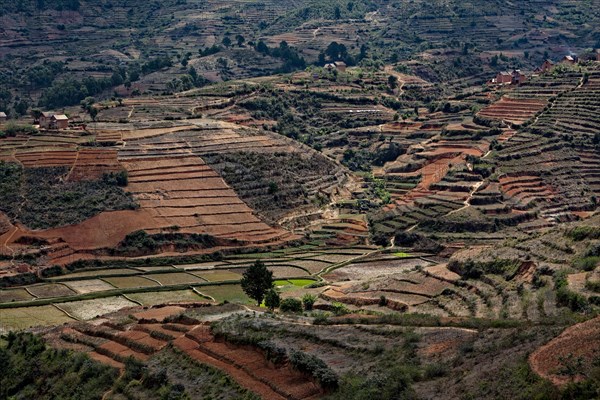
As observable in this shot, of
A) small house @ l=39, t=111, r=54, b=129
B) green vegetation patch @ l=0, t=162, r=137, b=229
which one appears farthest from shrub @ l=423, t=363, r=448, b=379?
small house @ l=39, t=111, r=54, b=129

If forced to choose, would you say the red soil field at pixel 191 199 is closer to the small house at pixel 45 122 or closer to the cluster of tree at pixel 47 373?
the small house at pixel 45 122

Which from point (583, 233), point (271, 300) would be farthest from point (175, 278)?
point (583, 233)

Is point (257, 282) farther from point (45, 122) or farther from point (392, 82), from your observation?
point (392, 82)

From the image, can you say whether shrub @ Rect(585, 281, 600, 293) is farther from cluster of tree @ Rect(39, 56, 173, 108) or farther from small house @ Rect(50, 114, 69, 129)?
cluster of tree @ Rect(39, 56, 173, 108)

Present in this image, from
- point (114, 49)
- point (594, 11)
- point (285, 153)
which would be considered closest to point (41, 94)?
point (114, 49)

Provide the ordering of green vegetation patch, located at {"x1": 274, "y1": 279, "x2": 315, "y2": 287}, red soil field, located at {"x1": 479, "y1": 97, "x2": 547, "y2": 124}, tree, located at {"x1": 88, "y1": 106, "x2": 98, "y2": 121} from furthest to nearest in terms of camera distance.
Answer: tree, located at {"x1": 88, "y1": 106, "x2": 98, "y2": 121}
red soil field, located at {"x1": 479, "y1": 97, "x2": 547, "y2": 124}
green vegetation patch, located at {"x1": 274, "y1": 279, "x2": 315, "y2": 287}

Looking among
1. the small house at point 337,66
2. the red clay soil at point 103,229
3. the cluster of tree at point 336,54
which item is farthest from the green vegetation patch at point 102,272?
the cluster of tree at point 336,54
